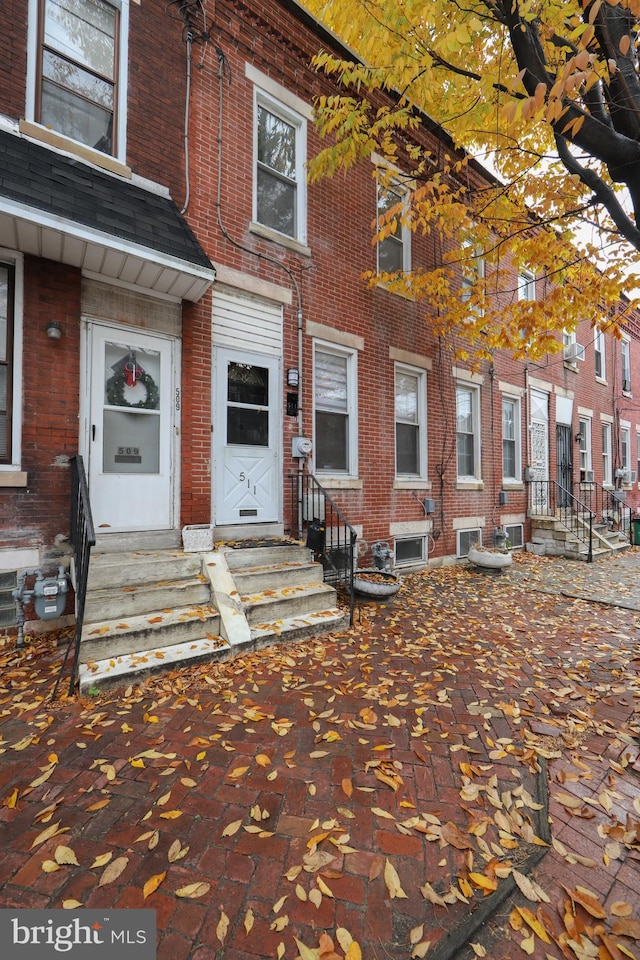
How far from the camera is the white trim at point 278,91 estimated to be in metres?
6.00

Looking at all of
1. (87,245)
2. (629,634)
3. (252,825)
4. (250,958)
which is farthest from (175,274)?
(629,634)

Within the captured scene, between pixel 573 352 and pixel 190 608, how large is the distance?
14023mm

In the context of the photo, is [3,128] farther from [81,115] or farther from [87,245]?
[87,245]

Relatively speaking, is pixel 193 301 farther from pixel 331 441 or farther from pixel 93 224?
pixel 331 441

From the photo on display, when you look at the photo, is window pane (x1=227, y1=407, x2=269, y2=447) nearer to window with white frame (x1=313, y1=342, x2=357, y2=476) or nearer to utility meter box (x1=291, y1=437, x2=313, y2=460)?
utility meter box (x1=291, y1=437, x2=313, y2=460)

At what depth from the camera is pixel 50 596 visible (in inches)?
164

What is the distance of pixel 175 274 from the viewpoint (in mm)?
4691

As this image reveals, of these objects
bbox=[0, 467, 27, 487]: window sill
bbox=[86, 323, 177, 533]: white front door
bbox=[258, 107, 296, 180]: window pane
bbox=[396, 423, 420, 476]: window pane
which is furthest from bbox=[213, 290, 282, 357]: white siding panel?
bbox=[396, 423, 420, 476]: window pane

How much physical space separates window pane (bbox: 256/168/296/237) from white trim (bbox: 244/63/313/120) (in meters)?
1.09

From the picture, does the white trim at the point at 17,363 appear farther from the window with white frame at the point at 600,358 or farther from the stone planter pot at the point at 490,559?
the window with white frame at the point at 600,358

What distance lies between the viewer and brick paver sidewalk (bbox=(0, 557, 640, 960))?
169 centimetres

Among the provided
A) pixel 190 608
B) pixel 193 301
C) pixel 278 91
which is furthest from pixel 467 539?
pixel 278 91

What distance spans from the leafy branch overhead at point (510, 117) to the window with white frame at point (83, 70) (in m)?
2.53

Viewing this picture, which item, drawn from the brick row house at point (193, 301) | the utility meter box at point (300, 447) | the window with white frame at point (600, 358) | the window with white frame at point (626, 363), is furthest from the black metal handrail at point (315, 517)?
the window with white frame at point (626, 363)
